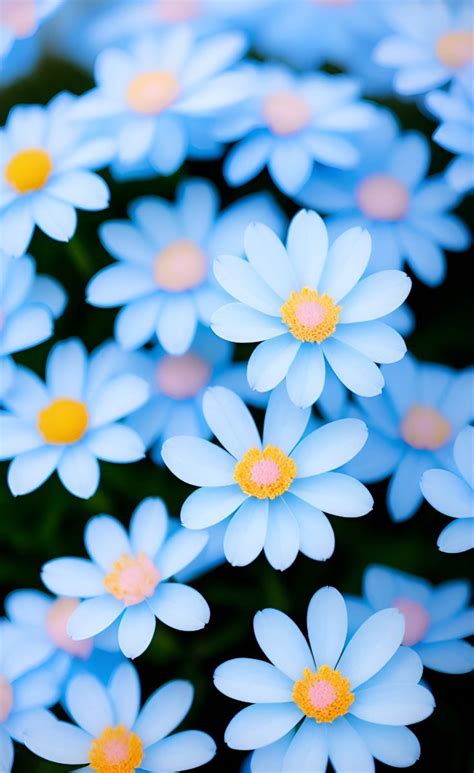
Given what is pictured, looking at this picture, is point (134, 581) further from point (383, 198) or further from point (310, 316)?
point (383, 198)

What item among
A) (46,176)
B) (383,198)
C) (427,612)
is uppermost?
(46,176)

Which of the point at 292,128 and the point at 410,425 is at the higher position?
the point at 292,128

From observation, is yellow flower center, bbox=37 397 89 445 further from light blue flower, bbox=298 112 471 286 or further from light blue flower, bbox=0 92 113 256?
light blue flower, bbox=298 112 471 286

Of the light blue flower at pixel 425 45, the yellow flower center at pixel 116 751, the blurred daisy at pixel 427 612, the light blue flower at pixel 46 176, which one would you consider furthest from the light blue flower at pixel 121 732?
the light blue flower at pixel 425 45

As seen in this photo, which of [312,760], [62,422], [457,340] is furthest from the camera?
[457,340]

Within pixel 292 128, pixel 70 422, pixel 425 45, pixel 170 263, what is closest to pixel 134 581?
pixel 70 422

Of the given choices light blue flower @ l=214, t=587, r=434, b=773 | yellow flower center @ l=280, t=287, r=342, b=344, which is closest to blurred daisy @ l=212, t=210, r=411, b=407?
yellow flower center @ l=280, t=287, r=342, b=344

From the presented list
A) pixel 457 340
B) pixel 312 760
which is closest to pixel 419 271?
pixel 457 340

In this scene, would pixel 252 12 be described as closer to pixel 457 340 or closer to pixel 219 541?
pixel 457 340
